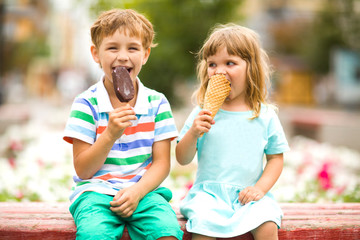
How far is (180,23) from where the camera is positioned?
44.6ft

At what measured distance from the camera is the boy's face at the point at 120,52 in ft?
8.02

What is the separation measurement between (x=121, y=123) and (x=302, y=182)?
3829mm

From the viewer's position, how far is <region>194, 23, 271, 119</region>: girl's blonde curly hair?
8.64 ft

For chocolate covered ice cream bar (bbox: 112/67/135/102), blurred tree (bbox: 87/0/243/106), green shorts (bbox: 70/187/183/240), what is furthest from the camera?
blurred tree (bbox: 87/0/243/106)

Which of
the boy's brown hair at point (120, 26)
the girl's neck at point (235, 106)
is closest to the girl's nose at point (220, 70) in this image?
the girl's neck at point (235, 106)

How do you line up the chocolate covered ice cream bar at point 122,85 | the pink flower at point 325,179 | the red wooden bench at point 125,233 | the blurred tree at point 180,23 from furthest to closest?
the blurred tree at point 180,23
the pink flower at point 325,179
the red wooden bench at point 125,233
the chocolate covered ice cream bar at point 122,85

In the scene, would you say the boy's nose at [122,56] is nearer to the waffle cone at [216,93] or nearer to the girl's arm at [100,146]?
the girl's arm at [100,146]

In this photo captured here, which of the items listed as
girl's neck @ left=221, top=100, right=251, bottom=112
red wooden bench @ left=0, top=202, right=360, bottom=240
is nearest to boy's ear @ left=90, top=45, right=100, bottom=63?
girl's neck @ left=221, top=100, right=251, bottom=112

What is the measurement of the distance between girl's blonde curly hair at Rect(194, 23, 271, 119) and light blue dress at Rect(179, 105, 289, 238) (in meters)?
0.09

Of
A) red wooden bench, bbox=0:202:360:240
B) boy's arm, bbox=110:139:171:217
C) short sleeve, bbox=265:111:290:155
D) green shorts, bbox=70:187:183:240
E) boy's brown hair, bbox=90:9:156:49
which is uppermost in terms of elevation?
boy's brown hair, bbox=90:9:156:49

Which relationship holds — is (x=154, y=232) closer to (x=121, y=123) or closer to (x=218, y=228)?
(x=218, y=228)

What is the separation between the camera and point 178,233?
88.0 inches

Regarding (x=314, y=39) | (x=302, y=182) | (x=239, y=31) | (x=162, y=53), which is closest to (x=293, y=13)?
(x=314, y=39)

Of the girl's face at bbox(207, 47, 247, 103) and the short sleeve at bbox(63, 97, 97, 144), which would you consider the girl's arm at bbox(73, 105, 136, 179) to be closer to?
the short sleeve at bbox(63, 97, 97, 144)
